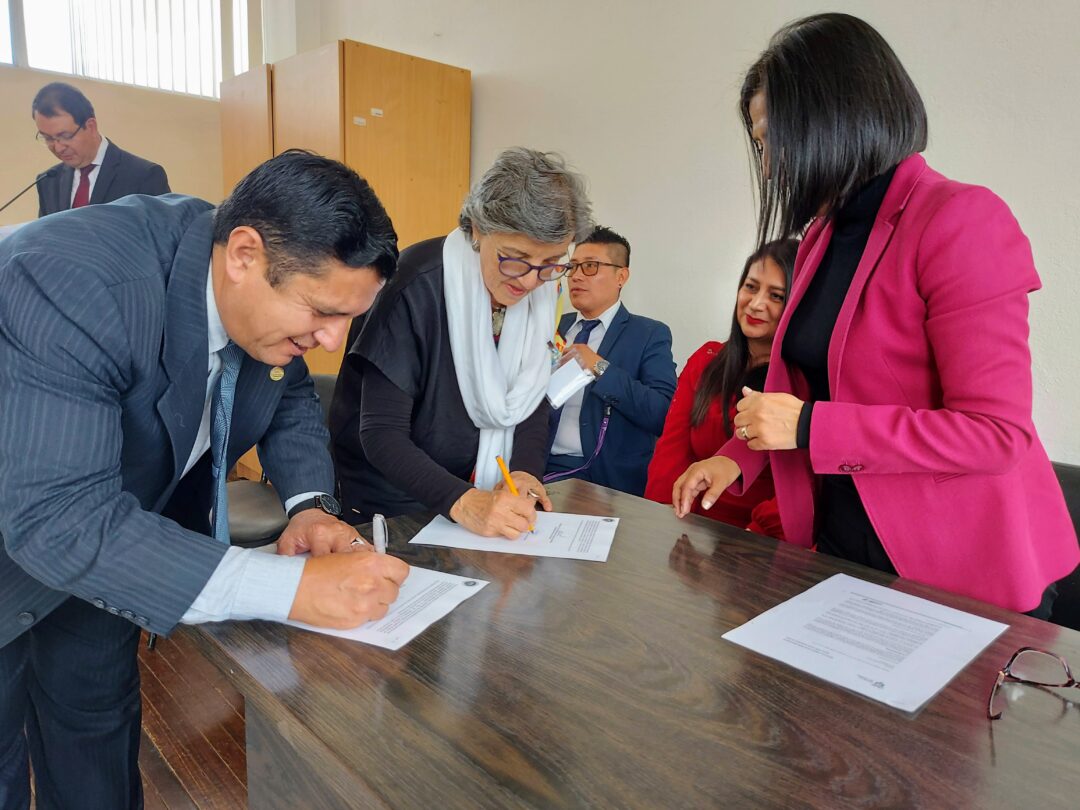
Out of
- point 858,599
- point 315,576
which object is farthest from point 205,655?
point 858,599

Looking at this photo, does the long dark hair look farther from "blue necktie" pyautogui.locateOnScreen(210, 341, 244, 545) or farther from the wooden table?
"blue necktie" pyautogui.locateOnScreen(210, 341, 244, 545)

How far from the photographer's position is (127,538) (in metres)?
0.85

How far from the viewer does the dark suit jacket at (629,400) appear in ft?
8.13

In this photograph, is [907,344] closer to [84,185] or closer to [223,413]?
[223,413]

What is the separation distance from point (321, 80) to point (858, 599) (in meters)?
3.52

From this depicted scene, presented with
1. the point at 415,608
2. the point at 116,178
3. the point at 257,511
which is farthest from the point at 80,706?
the point at 116,178

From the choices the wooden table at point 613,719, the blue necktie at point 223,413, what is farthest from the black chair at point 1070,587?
the blue necktie at point 223,413

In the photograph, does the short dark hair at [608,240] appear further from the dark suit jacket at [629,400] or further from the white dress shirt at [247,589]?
the white dress shirt at [247,589]

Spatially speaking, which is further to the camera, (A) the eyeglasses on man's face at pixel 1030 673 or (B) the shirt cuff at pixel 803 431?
(B) the shirt cuff at pixel 803 431

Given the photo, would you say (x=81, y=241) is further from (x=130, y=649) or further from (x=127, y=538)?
(x=130, y=649)

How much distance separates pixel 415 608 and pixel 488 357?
0.72m

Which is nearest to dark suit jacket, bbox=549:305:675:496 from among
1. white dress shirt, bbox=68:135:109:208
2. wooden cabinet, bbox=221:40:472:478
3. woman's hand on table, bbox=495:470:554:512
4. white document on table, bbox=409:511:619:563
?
woman's hand on table, bbox=495:470:554:512

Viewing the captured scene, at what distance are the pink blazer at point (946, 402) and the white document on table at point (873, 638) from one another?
0.15 metres

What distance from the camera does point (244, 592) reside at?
875 mm
